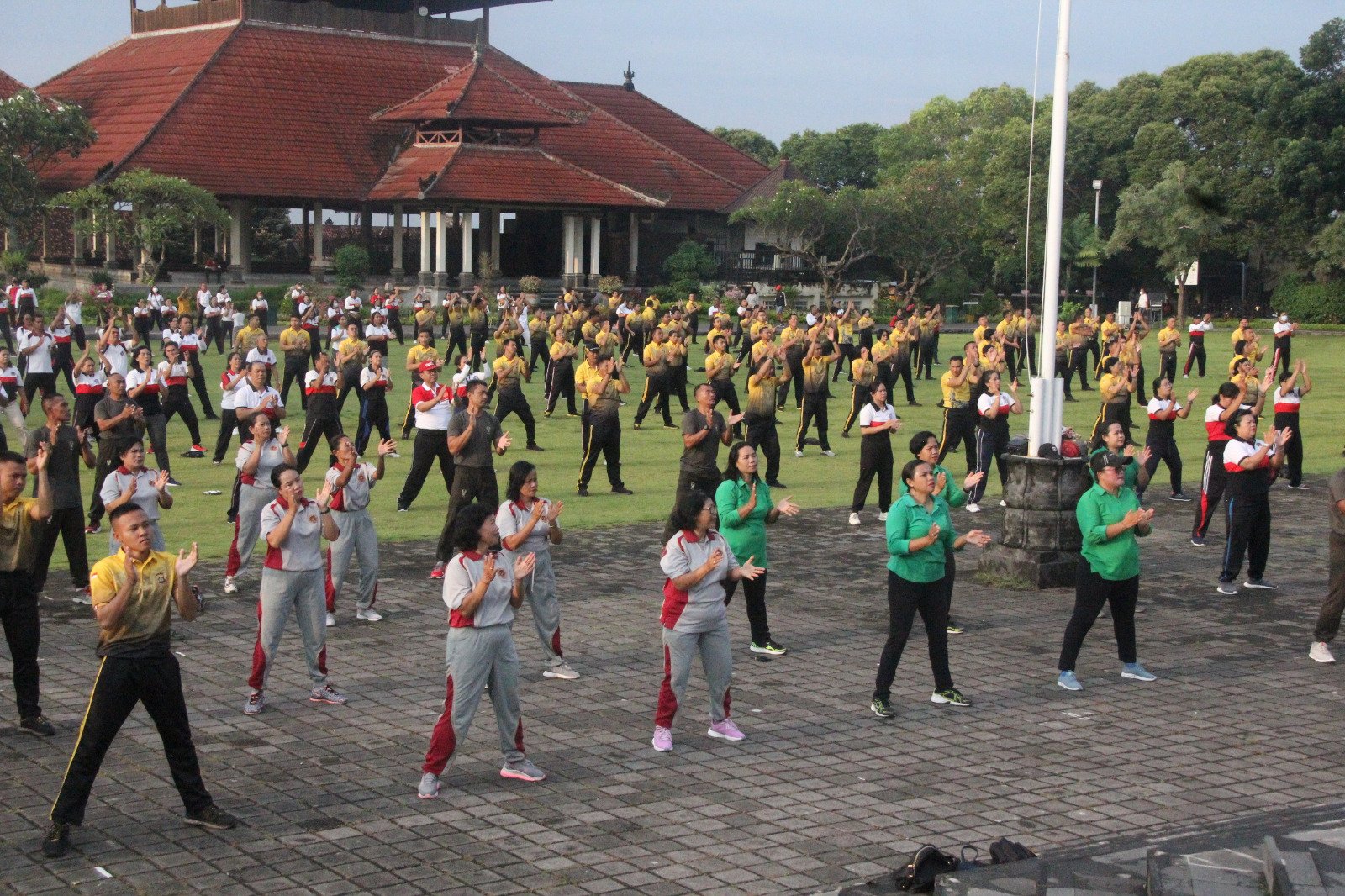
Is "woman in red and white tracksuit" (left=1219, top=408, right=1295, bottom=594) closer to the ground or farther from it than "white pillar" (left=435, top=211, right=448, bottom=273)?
closer to the ground

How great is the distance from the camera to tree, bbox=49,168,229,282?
42.3 metres

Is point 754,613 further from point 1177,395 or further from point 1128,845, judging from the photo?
point 1177,395

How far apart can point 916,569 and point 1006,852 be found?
2.93 meters

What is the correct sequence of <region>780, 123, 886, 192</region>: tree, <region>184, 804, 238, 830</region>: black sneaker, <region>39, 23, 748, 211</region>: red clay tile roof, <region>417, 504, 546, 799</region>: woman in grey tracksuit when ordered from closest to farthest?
<region>184, 804, 238, 830</region>: black sneaker
<region>417, 504, 546, 799</region>: woman in grey tracksuit
<region>39, 23, 748, 211</region>: red clay tile roof
<region>780, 123, 886, 192</region>: tree

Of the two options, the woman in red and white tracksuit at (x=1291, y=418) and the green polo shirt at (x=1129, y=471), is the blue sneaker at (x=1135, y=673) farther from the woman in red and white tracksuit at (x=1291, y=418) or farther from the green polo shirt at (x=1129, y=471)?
the woman in red and white tracksuit at (x=1291, y=418)

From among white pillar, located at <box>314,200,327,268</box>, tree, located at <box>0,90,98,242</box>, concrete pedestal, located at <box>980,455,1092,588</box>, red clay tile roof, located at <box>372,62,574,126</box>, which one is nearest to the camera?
concrete pedestal, located at <box>980,455,1092,588</box>

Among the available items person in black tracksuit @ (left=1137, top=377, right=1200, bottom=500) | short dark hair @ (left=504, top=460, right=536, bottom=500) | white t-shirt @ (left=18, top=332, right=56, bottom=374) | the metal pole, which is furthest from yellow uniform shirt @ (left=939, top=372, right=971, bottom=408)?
white t-shirt @ (left=18, top=332, right=56, bottom=374)

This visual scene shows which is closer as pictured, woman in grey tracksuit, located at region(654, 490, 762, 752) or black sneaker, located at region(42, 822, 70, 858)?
black sneaker, located at region(42, 822, 70, 858)

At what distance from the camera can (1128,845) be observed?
23.7 feet

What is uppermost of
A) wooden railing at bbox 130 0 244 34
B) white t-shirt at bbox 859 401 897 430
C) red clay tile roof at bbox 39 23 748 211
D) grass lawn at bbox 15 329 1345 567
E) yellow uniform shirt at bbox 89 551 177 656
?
wooden railing at bbox 130 0 244 34

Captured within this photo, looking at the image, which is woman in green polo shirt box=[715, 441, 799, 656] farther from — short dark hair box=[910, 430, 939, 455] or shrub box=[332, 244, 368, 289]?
shrub box=[332, 244, 368, 289]

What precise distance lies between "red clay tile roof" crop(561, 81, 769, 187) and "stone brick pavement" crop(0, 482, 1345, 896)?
46698 millimetres

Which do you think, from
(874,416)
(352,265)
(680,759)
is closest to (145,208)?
(352,265)

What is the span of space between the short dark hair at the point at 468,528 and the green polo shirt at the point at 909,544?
2648 millimetres
